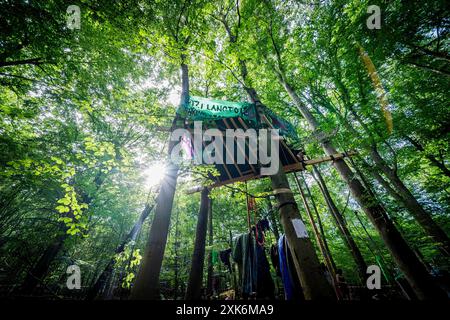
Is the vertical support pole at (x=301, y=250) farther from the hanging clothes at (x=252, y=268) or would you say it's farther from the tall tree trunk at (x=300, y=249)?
the hanging clothes at (x=252, y=268)

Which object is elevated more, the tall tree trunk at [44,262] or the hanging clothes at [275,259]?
the tall tree trunk at [44,262]

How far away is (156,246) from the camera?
409cm

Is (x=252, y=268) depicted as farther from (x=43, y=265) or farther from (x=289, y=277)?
(x=43, y=265)

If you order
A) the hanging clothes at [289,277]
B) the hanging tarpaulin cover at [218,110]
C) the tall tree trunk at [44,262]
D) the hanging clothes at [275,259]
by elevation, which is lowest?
the hanging clothes at [289,277]

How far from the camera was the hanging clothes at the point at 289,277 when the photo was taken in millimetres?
3463

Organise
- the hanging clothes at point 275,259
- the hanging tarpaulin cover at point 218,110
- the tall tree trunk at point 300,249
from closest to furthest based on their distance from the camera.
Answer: the tall tree trunk at point 300,249, the hanging tarpaulin cover at point 218,110, the hanging clothes at point 275,259

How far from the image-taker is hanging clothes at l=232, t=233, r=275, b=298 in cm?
402

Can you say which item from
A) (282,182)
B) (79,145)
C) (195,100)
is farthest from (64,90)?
(282,182)

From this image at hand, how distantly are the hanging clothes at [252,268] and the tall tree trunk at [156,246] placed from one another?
84.0 inches

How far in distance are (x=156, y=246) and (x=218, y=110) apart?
3.71 m

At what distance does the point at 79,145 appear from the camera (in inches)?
266

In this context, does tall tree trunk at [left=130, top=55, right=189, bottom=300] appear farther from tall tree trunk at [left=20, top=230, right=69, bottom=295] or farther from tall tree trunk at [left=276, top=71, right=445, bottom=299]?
tall tree trunk at [left=20, top=230, right=69, bottom=295]

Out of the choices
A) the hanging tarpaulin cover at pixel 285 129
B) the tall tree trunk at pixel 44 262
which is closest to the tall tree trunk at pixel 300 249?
the hanging tarpaulin cover at pixel 285 129
